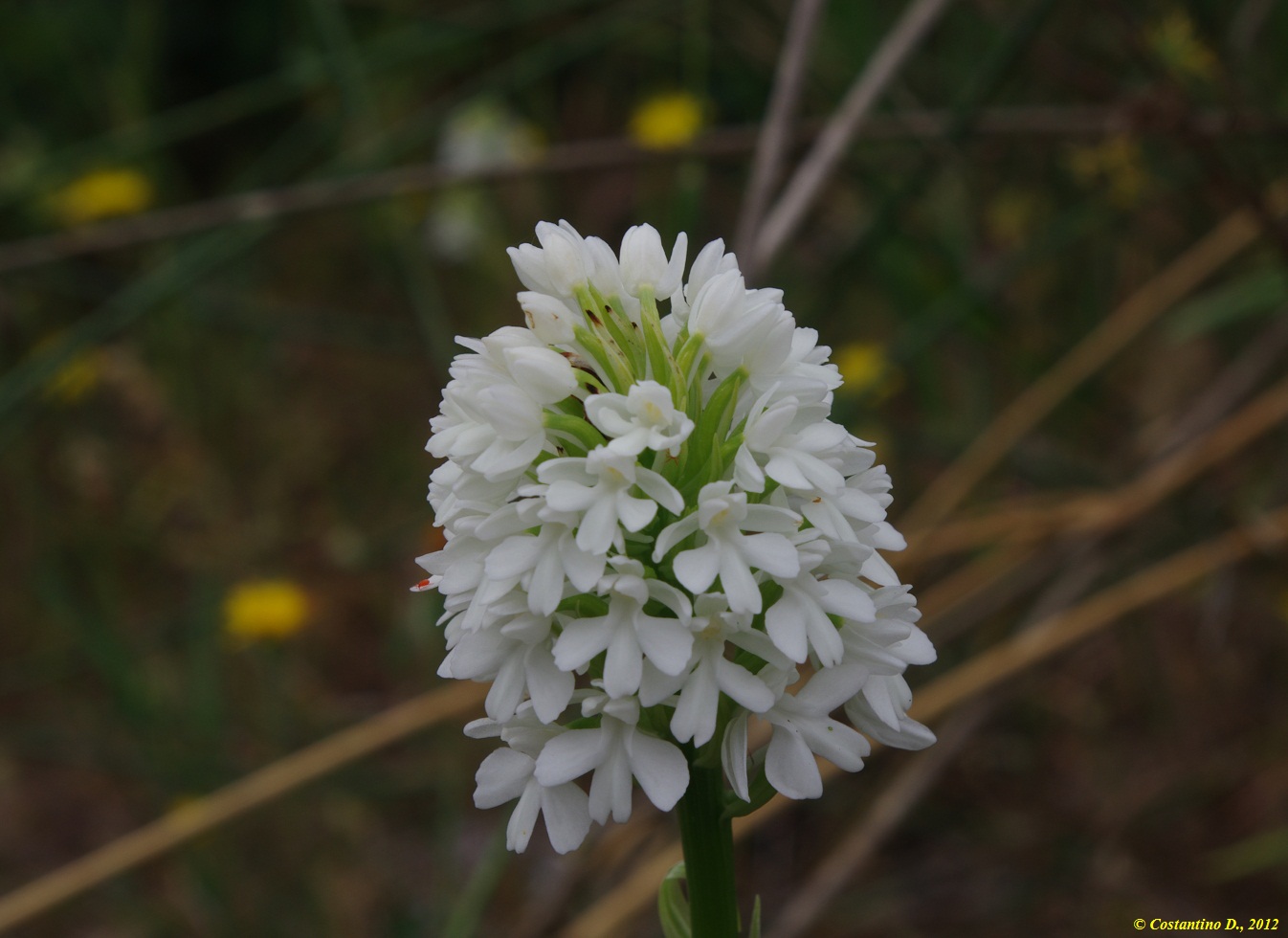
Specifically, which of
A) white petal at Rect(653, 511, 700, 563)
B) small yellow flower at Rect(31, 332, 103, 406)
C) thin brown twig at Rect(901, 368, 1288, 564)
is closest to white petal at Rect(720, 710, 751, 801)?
white petal at Rect(653, 511, 700, 563)

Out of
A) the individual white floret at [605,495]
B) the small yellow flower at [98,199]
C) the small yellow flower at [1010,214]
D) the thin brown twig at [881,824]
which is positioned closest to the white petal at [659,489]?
the individual white floret at [605,495]

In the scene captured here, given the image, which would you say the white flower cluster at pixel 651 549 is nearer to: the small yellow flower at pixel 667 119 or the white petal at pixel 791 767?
the white petal at pixel 791 767

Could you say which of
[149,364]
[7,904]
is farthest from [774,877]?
[149,364]

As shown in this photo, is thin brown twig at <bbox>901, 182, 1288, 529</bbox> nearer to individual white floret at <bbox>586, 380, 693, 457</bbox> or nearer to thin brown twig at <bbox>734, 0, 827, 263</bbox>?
thin brown twig at <bbox>734, 0, 827, 263</bbox>

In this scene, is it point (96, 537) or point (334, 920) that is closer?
point (334, 920)

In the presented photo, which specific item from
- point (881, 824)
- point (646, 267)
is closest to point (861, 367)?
point (881, 824)

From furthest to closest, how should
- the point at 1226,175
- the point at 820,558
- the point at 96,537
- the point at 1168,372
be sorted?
the point at 96,537
the point at 1168,372
the point at 1226,175
the point at 820,558

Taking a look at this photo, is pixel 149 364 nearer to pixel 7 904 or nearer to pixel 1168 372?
pixel 7 904
